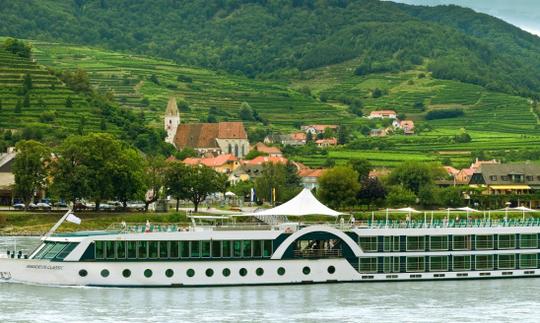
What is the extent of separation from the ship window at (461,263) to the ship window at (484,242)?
603 mm

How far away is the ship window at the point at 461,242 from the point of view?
1812 inches

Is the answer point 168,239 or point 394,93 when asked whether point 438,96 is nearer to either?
point 394,93

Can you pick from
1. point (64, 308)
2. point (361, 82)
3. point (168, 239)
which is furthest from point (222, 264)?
point (361, 82)

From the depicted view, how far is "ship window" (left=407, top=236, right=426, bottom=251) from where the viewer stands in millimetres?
45469

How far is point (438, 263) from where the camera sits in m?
45.9

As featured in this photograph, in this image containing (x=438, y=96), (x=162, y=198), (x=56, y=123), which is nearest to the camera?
(x=162, y=198)

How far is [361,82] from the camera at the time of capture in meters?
199

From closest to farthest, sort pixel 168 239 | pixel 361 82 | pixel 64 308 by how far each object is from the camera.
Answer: pixel 64 308 → pixel 168 239 → pixel 361 82

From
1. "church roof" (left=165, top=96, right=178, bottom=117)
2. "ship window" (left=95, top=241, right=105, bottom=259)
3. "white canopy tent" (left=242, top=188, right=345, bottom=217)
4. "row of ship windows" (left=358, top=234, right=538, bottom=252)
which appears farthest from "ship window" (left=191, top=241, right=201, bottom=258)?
"church roof" (left=165, top=96, right=178, bottom=117)

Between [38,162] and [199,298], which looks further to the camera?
[38,162]

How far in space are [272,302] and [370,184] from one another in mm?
42996

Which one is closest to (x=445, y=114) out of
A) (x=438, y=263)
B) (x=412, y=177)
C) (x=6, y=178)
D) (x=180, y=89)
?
(x=180, y=89)

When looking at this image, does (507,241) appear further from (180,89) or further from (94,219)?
(180,89)

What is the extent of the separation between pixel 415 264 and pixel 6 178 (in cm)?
4703
